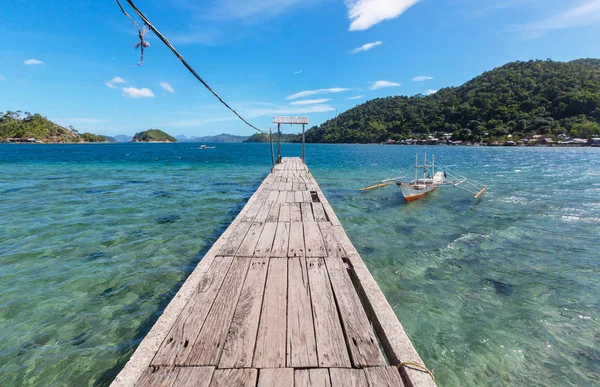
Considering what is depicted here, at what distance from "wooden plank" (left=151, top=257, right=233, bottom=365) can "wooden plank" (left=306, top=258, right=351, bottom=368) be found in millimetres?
1291

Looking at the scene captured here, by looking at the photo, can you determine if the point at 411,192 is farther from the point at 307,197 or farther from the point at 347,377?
the point at 347,377

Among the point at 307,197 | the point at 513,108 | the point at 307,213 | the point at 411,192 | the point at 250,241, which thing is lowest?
the point at 411,192

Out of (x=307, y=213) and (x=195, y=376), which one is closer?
(x=195, y=376)

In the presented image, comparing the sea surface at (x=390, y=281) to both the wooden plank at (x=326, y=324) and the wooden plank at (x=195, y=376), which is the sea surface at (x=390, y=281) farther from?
the wooden plank at (x=195, y=376)

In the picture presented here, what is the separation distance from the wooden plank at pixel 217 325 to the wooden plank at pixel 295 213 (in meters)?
3.00

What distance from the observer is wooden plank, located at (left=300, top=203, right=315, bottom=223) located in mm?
7238

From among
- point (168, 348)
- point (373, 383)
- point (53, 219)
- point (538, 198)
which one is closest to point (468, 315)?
point (373, 383)

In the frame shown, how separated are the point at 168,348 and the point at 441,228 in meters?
11.1

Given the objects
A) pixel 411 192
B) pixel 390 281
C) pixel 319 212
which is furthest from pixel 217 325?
pixel 411 192

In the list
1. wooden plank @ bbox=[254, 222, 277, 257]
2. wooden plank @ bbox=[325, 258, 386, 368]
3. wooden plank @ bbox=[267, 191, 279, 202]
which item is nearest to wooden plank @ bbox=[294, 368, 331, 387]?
wooden plank @ bbox=[325, 258, 386, 368]

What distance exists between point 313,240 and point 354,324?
2.67 metres

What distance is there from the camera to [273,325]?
3.04 m

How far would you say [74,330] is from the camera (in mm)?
4652

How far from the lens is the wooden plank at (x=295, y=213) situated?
7250 millimetres
